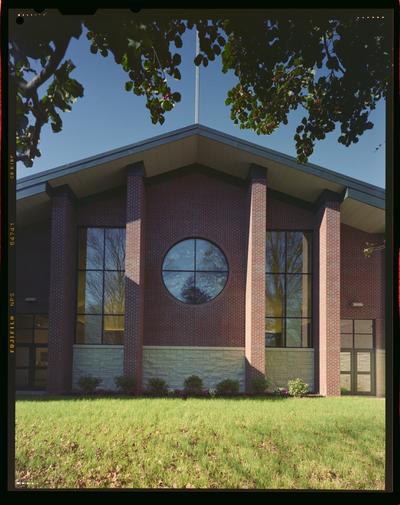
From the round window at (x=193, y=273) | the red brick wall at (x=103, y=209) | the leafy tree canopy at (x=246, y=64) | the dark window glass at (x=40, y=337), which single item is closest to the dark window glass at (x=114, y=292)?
the round window at (x=193, y=273)

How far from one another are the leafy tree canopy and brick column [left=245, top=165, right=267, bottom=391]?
28.5ft

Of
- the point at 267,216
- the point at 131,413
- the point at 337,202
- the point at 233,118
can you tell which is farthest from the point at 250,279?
the point at 233,118

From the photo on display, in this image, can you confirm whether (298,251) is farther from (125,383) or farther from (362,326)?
(125,383)

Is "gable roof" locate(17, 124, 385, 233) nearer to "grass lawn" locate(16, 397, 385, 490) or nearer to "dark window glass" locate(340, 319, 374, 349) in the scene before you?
"dark window glass" locate(340, 319, 374, 349)

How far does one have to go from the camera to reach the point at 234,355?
14922mm

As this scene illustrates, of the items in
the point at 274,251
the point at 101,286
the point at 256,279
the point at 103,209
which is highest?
the point at 103,209

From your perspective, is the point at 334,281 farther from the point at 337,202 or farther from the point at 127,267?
the point at 127,267

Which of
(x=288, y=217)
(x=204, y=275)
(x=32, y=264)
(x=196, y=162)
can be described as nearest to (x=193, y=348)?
(x=204, y=275)

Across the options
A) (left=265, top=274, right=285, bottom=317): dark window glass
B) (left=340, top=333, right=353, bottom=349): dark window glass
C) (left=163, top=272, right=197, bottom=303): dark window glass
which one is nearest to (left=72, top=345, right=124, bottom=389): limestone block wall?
(left=163, top=272, right=197, bottom=303): dark window glass

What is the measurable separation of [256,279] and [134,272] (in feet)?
12.2

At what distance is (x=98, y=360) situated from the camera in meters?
14.9

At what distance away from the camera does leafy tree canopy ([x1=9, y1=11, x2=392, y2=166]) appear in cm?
448

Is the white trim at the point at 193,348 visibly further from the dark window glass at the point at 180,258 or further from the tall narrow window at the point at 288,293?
the dark window glass at the point at 180,258

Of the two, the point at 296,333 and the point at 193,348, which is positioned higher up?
the point at 296,333
